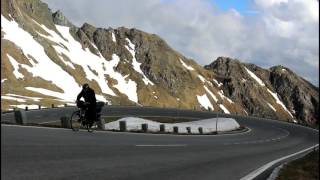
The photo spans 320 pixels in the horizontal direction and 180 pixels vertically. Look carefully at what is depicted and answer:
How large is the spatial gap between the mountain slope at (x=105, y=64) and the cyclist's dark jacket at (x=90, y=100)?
67811mm

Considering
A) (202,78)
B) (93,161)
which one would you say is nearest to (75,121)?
(93,161)

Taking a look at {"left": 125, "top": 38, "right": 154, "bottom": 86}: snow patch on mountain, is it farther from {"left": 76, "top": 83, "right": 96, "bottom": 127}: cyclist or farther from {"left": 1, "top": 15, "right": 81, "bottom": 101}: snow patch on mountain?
{"left": 76, "top": 83, "right": 96, "bottom": 127}: cyclist

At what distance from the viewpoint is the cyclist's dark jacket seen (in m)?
19.3

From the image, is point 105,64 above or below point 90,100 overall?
above

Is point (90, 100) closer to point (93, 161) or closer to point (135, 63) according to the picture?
point (93, 161)

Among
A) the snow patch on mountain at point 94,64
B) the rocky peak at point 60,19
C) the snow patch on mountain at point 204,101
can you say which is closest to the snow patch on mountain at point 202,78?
the snow patch on mountain at point 204,101

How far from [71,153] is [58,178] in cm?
320

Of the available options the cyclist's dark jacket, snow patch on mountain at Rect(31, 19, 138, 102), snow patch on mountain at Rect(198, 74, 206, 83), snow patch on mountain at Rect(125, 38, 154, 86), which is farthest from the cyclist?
snow patch on mountain at Rect(198, 74, 206, 83)

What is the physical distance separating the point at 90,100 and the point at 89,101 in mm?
82

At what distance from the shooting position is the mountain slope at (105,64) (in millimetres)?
113875

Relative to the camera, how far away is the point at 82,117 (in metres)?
20.0

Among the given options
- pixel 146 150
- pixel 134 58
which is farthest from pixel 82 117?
pixel 134 58

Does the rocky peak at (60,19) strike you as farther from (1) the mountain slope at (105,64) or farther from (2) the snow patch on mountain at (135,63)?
(2) the snow patch on mountain at (135,63)

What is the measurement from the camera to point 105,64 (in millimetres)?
156250
